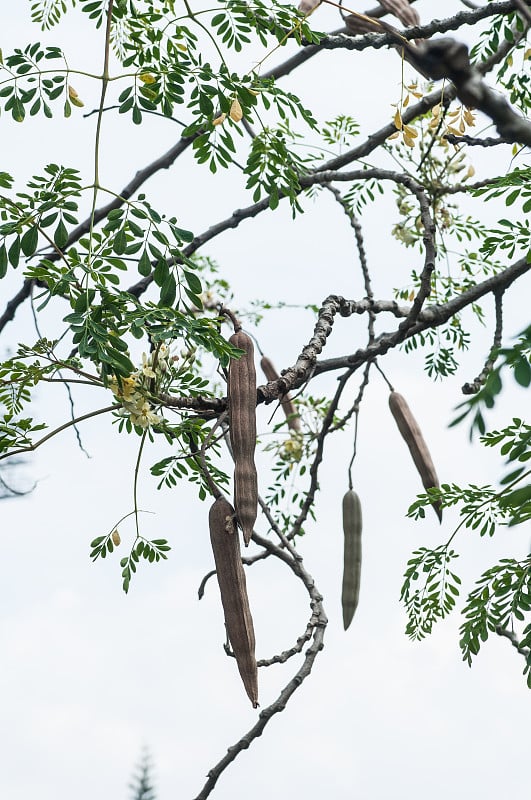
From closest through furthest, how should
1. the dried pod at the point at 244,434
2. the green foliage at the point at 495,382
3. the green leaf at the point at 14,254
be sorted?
the green foliage at the point at 495,382, the dried pod at the point at 244,434, the green leaf at the point at 14,254

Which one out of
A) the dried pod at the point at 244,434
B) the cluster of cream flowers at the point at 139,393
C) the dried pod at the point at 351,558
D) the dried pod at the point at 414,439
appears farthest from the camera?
the dried pod at the point at 414,439

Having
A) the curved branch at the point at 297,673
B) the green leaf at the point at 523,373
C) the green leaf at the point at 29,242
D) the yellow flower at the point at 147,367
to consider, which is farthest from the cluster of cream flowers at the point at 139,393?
the green leaf at the point at 523,373

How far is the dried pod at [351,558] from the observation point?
8.62 ft

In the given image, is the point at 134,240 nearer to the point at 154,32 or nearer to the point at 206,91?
the point at 206,91

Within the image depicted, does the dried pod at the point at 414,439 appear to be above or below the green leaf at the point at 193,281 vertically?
above

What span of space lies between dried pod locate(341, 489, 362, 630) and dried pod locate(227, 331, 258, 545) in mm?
1165

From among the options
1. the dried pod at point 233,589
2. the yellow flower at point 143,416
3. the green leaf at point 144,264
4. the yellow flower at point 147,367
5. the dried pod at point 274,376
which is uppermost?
the dried pod at point 274,376

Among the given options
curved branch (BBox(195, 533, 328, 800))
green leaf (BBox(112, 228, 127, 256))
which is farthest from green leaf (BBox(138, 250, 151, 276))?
curved branch (BBox(195, 533, 328, 800))

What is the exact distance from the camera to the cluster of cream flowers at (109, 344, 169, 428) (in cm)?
165

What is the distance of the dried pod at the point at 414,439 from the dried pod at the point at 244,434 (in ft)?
4.20

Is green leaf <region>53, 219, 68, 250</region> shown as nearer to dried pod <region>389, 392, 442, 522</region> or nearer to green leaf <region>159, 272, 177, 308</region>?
green leaf <region>159, 272, 177, 308</region>

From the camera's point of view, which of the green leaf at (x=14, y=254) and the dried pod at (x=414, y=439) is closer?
the green leaf at (x=14, y=254)

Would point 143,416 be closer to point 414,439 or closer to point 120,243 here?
point 120,243

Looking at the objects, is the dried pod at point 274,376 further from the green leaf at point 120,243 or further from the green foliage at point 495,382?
the green foliage at point 495,382
